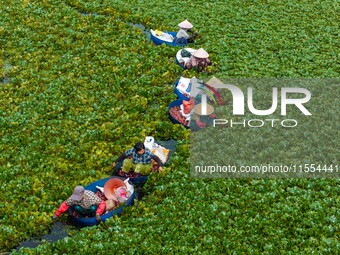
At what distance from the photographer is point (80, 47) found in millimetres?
22781

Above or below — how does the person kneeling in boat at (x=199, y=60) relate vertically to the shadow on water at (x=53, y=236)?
above

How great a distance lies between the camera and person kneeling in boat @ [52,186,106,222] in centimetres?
1279

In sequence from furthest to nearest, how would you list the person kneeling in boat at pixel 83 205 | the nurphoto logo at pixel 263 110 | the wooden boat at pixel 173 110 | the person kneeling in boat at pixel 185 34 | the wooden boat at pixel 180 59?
the person kneeling in boat at pixel 185 34 < the wooden boat at pixel 180 59 < the wooden boat at pixel 173 110 < the nurphoto logo at pixel 263 110 < the person kneeling in boat at pixel 83 205

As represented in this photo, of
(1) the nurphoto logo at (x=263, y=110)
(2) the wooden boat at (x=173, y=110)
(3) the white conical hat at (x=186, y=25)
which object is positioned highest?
(3) the white conical hat at (x=186, y=25)

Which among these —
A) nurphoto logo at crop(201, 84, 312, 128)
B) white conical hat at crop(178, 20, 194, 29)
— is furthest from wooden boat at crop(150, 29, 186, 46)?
nurphoto logo at crop(201, 84, 312, 128)

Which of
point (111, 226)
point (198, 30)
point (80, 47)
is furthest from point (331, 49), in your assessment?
point (111, 226)

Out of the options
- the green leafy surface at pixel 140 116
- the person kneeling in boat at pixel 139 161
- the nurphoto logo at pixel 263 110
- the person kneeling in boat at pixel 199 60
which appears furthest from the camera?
the person kneeling in boat at pixel 199 60

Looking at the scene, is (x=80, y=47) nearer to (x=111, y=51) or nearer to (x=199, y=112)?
(x=111, y=51)

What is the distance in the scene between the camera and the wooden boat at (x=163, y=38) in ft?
75.2

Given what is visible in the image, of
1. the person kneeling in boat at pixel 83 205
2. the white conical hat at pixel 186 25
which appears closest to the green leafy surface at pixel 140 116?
the person kneeling in boat at pixel 83 205

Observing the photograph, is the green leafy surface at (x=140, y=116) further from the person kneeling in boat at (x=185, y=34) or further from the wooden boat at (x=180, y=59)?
the person kneeling in boat at (x=185, y=34)

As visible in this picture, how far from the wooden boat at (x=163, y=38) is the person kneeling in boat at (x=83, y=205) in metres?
11.6

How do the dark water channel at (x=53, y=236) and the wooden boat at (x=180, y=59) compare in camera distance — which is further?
the wooden boat at (x=180, y=59)

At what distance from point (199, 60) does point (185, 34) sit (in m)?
2.96
